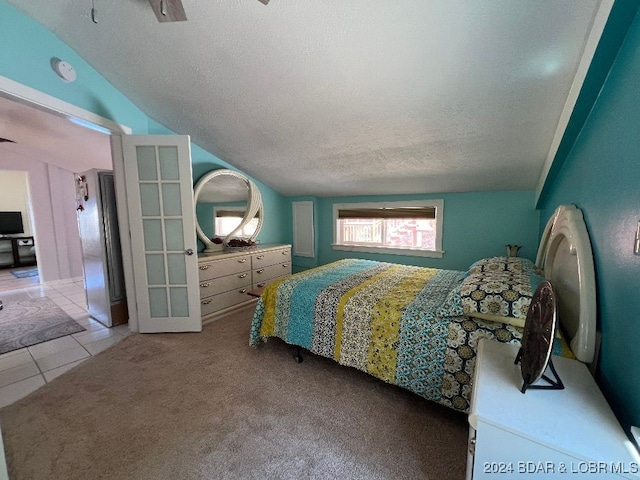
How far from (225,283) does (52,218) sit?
3.98 m

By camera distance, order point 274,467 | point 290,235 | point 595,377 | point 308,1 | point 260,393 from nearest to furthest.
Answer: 1. point 595,377
2. point 274,467
3. point 308,1
4. point 260,393
5. point 290,235

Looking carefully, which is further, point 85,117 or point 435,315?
point 85,117

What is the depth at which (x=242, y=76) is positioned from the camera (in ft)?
6.70

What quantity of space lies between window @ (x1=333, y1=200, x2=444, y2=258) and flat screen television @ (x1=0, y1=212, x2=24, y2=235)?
302 inches

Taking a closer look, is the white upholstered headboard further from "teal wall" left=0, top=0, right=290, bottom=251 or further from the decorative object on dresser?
"teal wall" left=0, top=0, right=290, bottom=251

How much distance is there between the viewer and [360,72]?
181 centimetres

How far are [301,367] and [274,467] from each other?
0.85 meters

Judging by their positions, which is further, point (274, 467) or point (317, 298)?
point (317, 298)

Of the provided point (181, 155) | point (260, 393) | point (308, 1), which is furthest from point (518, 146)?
point (181, 155)

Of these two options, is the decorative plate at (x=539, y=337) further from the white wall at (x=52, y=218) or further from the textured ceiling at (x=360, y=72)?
the white wall at (x=52, y=218)

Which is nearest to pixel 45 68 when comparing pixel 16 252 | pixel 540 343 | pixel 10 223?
pixel 540 343

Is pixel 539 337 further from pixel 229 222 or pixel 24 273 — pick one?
pixel 24 273

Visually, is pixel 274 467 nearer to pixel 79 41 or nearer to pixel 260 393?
pixel 260 393

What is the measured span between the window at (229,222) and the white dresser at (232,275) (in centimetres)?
39
